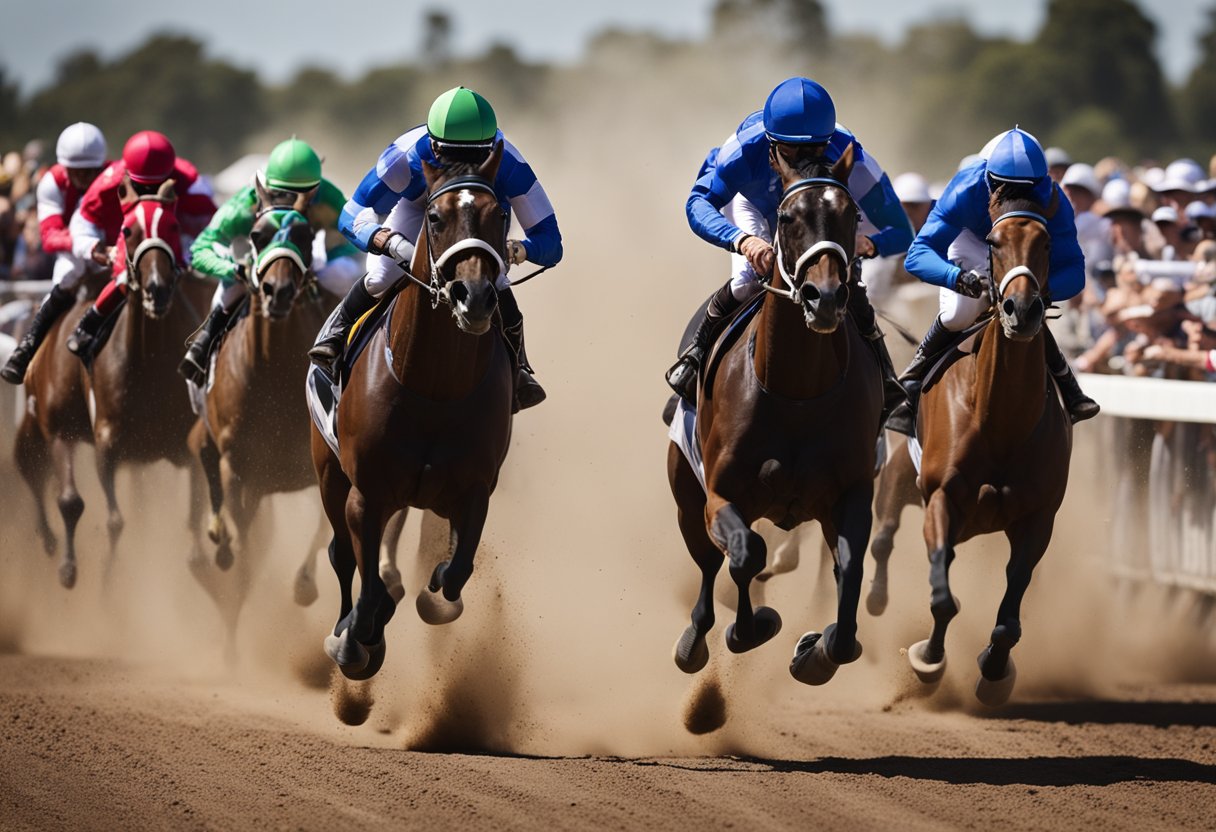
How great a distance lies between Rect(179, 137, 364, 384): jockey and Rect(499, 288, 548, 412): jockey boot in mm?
2233

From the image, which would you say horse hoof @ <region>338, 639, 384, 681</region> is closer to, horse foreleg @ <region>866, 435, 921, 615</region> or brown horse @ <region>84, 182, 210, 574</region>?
horse foreleg @ <region>866, 435, 921, 615</region>

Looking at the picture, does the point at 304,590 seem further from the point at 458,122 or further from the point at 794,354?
the point at 794,354

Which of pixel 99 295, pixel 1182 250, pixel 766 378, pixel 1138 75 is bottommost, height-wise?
pixel 766 378

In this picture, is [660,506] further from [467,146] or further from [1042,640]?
[467,146]

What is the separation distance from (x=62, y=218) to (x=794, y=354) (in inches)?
253

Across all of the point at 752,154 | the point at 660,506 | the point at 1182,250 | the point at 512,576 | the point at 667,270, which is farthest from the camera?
the point at 667,270

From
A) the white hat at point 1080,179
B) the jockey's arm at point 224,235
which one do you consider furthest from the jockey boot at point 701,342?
the white hat at point 1080,179

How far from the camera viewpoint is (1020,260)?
7.25m

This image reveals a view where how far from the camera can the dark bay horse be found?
32.8 feet

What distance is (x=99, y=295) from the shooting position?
442 inches

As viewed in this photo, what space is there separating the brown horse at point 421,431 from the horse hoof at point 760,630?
1.17 metres

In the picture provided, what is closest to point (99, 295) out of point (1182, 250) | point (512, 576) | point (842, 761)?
point (512, 576)

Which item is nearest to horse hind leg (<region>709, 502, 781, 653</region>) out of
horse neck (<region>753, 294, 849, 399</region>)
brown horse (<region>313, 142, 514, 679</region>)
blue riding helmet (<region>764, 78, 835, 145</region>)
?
horse neck (<region>753, 294, 849, 399</region>)

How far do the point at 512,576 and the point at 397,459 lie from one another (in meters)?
3.81
